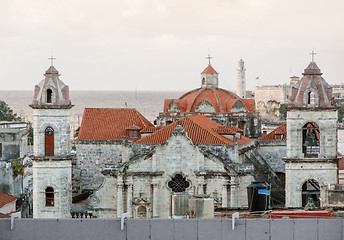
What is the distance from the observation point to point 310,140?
43.6 metres

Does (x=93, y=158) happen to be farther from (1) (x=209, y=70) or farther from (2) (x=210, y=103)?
(1) (x=209, y=70)

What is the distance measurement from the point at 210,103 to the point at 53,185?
65.1 feet

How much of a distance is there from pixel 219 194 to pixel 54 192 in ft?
29.4

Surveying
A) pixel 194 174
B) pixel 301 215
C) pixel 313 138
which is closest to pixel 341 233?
pixel 301 215

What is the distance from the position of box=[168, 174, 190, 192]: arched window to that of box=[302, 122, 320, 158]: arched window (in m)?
6.85

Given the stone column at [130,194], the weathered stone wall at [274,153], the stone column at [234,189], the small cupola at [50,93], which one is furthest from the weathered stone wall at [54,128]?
the weathered stone wall at [274,153]

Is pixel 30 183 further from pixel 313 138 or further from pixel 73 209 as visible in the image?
pixel 313 138

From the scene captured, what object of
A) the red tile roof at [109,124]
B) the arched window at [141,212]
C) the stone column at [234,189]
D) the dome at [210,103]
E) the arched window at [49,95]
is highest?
the dome at [210,103]

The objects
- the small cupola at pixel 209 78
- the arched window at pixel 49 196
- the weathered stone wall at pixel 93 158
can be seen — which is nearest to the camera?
the arched window at pixel 49 196

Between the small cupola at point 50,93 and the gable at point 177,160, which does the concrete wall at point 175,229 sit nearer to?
the gable at point 177,160

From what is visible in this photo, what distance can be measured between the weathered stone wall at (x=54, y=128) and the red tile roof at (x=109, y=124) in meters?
7.28

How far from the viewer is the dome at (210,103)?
63.3m

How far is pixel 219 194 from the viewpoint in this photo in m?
46.4

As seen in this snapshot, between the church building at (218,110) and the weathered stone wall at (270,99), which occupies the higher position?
the weathered stone wall at (270,99)
